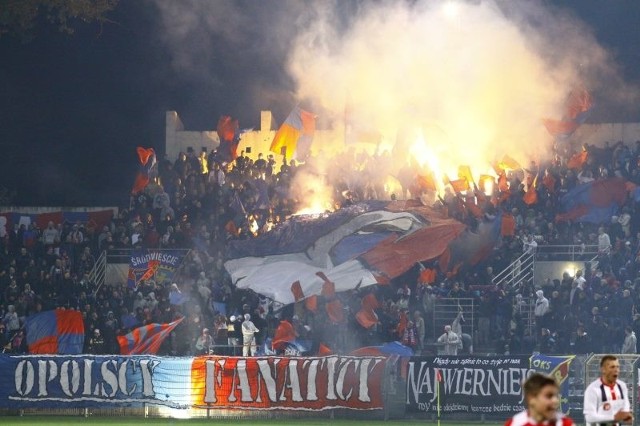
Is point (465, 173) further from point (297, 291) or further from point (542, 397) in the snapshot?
point (542, 397)

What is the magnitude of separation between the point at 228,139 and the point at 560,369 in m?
19.9

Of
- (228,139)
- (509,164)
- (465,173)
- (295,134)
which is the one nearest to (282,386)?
(465,173)

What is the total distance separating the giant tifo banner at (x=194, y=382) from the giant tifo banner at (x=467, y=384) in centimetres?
87

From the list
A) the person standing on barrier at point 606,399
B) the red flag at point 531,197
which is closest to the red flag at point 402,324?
the red flag at point 531,197

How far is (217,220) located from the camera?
3872cm

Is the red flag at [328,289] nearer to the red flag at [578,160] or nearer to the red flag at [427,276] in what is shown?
the red flag at [427,276]

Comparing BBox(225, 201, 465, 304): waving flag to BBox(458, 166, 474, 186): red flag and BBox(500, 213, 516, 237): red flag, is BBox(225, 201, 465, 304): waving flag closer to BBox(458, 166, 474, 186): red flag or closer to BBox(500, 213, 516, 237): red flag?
BBox(500, 213, 516, 237): red flag

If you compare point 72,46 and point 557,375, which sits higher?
point 72,46

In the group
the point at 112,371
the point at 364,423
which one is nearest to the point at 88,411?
the point at 112,371

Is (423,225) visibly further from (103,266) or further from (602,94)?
(602,94)

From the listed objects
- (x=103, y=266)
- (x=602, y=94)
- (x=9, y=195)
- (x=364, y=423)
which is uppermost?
(x=602, y=94)

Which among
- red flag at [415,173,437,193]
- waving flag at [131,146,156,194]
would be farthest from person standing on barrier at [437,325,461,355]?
waving flag at [131,146,156,194]

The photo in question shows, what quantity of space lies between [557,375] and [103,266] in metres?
18.5

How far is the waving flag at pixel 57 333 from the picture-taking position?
113 ft
